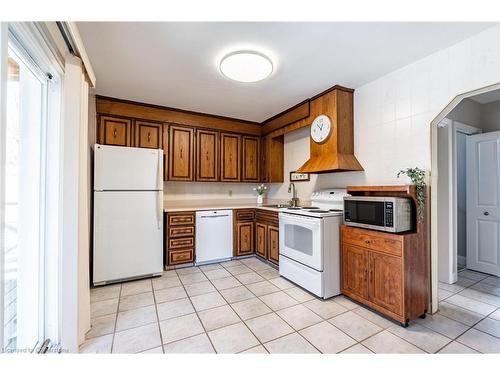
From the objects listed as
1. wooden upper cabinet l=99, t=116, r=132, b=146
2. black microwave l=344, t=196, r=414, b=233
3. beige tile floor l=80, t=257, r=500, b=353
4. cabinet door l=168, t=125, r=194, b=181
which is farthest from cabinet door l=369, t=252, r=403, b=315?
wooden upper cabinet l=99, t=116, r=132, b=146

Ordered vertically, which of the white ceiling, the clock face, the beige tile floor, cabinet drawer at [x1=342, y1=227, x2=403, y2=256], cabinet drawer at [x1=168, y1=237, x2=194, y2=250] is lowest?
the beige tile floor

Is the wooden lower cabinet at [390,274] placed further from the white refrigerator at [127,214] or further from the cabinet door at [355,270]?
the white refrigerator at [127,214]

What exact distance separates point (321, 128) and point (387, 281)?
190cm

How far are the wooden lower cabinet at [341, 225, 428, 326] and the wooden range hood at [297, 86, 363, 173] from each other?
0.82 m

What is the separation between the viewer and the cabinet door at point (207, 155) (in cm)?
388

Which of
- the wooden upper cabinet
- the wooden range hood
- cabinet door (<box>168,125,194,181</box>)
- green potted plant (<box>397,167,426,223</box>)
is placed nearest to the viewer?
green potted plant (<box>397,167,426,223</box>)

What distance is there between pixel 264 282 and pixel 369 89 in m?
2.68

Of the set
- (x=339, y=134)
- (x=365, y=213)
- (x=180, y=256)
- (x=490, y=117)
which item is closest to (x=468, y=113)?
(x=490, y=117)

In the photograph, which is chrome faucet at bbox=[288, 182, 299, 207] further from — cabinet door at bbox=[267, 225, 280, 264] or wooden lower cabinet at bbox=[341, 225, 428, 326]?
wooden lower cabinet at bbox=[341, 225, 428, 326]

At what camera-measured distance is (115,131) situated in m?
3.28

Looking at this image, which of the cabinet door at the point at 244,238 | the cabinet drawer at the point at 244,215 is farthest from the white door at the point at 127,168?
the cabinet door at the point at 244,238

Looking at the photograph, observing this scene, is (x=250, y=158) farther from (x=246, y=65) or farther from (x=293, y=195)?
(x=246, y=65)

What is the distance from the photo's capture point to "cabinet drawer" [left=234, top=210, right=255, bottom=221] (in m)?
3.82

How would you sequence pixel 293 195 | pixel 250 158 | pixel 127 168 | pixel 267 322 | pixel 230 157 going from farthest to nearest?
pixel 250 158 < pixel 230 157 < pixel 293 195 < pixel 127 168 < pixel 267 322
